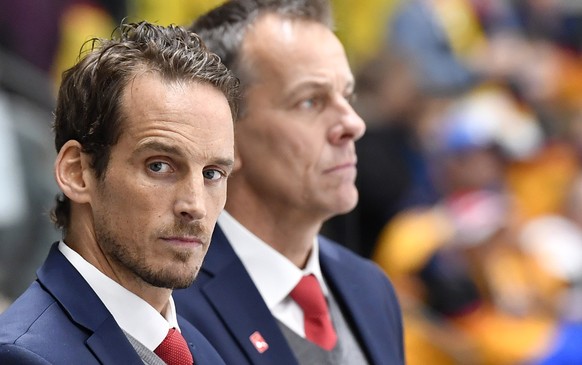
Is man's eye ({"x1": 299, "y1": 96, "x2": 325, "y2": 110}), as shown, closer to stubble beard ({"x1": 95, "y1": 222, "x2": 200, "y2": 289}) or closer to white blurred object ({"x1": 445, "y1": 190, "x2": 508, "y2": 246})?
stubble beard ({"x1": 95, "y1": 222, "x2": 200, "y2": 289})

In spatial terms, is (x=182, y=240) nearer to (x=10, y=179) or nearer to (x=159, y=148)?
(x=159, y=148)

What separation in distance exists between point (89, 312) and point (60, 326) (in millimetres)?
61

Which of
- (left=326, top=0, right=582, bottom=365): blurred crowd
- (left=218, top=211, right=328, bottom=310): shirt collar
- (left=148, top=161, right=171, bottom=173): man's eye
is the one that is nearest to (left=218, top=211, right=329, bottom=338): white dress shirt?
(left=218, top=211, right=328, bottom=310): shirt collar

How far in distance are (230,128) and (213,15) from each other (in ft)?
3.23

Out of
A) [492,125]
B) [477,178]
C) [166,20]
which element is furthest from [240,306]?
[492,125]

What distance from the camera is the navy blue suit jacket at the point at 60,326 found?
2.02 meters

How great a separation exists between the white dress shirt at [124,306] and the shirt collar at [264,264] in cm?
83

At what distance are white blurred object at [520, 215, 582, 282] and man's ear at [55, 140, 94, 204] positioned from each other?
3674 millimetres

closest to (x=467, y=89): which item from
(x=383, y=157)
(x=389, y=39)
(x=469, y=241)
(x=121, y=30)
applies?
(x=389, y=39)

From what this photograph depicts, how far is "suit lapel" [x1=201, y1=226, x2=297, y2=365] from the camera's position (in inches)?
112

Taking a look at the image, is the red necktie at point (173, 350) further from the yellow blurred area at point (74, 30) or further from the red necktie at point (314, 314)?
the yellow blurred area at point (74, 30)

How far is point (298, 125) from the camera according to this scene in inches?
123

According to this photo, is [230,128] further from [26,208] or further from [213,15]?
[26,208]

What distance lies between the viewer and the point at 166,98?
220 centimetres
